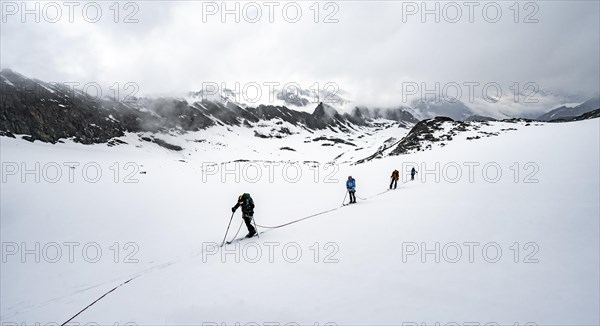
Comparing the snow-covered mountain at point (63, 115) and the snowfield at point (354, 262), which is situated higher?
the snow-covered mountain at point (63, 115)

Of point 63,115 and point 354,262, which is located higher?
point 63,115

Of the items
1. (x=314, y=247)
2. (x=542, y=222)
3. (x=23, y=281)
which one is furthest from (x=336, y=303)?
(x=23, y=281)

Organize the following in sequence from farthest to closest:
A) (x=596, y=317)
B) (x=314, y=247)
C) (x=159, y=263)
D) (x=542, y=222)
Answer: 1. (x=159, y=263)
2. (x=314, y=247)
3. (x=542, y=222)
4. (x=596, y=317)

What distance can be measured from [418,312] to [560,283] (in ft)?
9.65

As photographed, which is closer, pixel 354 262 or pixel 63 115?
pixel 354 262

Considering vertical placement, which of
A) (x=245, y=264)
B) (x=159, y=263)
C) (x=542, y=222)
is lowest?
(x=159, y=263)

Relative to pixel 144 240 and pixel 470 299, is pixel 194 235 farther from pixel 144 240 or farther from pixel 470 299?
pixel 470 299

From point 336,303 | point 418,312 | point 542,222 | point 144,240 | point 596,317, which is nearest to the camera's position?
point 596,317

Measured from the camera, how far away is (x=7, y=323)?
757 centimetres

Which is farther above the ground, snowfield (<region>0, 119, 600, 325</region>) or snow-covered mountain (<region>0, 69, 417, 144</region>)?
snow-covered mountain (<region>0, 69, 417, 144</region>)

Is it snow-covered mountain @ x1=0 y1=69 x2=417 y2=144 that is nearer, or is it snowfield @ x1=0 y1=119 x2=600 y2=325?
snowfield @ x1=0 y1=119 x2=600 y2=325

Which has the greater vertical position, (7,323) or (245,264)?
(245,264)

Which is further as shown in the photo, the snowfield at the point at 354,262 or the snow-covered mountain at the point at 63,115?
the snow-covered mountain at the point at 63,115

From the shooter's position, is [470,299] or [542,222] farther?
[542,222]
